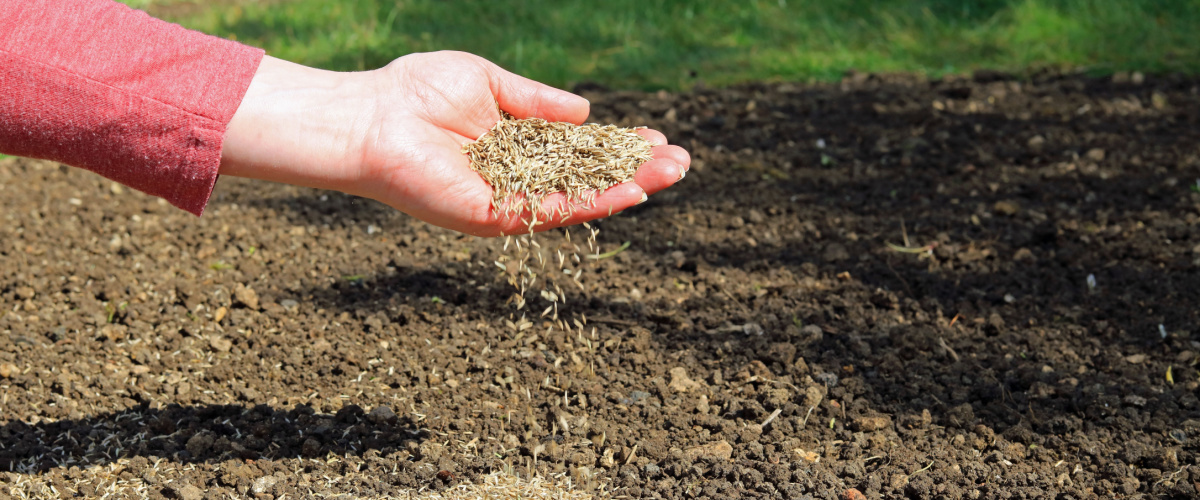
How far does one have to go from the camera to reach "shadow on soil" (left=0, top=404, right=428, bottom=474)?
2.65 m

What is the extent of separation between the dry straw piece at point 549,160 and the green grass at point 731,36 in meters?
2.82

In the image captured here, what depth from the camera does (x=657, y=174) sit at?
259cm

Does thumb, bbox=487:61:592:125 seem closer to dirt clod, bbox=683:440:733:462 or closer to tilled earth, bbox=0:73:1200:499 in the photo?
tilled earth, bbox=0:73:1200:499

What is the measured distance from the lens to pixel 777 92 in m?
5.43

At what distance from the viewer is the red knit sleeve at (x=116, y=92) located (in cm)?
213

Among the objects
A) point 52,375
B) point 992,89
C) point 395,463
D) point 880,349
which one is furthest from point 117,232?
point 992,89

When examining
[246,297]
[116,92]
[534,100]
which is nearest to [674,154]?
[534,100]

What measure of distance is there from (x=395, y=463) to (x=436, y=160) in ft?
2.82

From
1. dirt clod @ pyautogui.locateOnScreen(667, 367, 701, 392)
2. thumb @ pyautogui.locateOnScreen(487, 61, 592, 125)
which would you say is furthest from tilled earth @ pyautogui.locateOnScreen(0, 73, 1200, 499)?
thumb @ pyautogui.locateOnScreen(487, 61, 592, 125)

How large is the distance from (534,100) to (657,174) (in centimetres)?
49

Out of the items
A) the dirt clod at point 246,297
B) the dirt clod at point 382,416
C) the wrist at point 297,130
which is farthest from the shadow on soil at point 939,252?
the wrist at point 297,130

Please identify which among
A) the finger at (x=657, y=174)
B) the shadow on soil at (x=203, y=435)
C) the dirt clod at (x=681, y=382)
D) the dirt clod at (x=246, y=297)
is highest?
the finger at (x=657, y=174)

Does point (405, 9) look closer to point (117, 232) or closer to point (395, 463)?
point (117, 232)

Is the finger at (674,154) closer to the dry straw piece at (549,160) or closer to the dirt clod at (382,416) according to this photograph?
the dry straw piece at (549,160)
